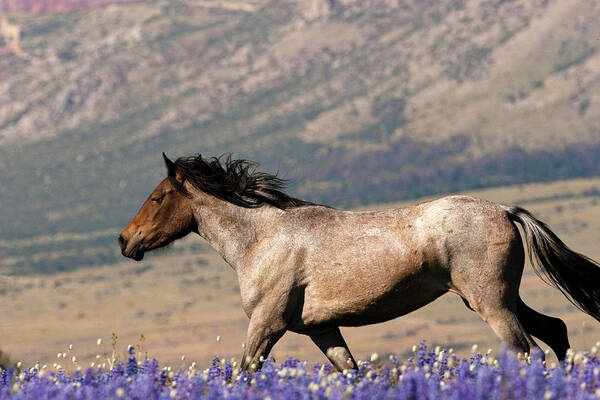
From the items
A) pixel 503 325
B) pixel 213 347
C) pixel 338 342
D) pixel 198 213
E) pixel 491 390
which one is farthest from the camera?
pixel 213 347

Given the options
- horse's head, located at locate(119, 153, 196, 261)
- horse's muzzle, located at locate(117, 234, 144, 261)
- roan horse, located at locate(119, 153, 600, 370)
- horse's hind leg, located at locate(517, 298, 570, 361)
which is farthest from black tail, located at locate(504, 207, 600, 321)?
horse's muzzle, located at locate(117, 234, 144, 261)

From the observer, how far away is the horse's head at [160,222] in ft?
40.3

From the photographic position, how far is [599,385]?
27.1 ft

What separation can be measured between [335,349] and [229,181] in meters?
2.15

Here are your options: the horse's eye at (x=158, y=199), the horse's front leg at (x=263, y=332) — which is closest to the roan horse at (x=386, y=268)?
the horse's front leg at (x=263, y=332)

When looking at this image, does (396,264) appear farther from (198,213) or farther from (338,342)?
(198,213)

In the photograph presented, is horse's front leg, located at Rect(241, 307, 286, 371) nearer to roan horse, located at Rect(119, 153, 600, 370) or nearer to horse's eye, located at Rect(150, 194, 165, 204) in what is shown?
roan horse, located at Rect(119, 153, 600, 370)

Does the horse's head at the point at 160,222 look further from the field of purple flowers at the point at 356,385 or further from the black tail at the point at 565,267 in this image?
the black tail at the point at 565,267

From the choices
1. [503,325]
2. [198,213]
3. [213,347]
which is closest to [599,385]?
[503,325]

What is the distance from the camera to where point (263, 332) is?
1116cm

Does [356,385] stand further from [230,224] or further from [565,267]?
[565,267]

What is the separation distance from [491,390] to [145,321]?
18682cm

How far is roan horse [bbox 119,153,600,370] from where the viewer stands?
435 inches

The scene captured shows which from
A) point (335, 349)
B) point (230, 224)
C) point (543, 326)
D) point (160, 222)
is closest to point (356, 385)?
point (335, 349)
